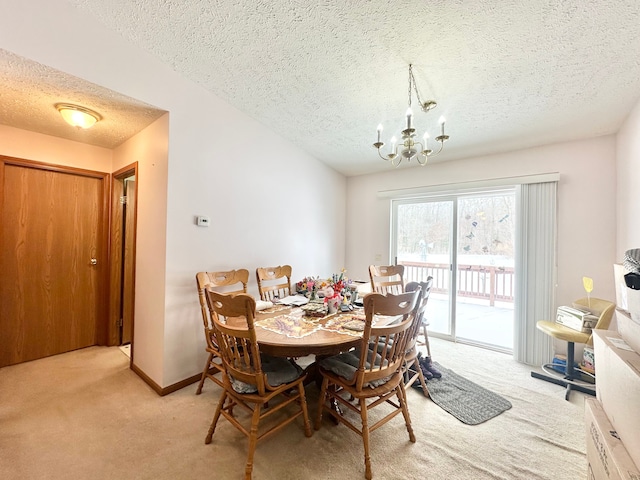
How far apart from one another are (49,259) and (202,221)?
73.5 inches

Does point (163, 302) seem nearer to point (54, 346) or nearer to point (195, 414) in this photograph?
point (195, 414)

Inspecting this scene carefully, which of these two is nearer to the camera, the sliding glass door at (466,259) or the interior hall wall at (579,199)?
the interior hall wall at (579,199)

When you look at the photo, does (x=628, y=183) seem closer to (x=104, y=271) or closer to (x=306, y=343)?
(x=306, y=343)

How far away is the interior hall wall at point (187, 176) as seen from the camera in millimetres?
1771

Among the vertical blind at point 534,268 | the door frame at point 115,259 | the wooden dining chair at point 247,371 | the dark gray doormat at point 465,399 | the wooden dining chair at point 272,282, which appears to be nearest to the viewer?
the wooden dining chair at point 247,371

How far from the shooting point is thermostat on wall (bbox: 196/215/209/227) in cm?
251

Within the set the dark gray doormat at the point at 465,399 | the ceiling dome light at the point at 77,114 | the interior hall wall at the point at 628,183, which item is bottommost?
the dark gray doormat at the point at 465,399

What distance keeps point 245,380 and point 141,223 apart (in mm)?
1957

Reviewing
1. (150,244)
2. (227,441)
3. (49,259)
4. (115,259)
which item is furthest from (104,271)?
(227,441)

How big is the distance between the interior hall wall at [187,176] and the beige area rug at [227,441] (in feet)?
1.44

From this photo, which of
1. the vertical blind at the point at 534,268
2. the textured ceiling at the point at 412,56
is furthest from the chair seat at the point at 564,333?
the textured ceiling at the point at 412,56

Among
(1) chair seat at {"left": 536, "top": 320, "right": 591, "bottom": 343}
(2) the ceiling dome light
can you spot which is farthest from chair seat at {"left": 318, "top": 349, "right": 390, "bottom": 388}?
(2) the ceiling dome light

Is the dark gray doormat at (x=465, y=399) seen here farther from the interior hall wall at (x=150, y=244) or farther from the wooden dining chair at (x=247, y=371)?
the interior hall wall at (x=150, y=244)

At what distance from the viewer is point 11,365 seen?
268 centimetres
